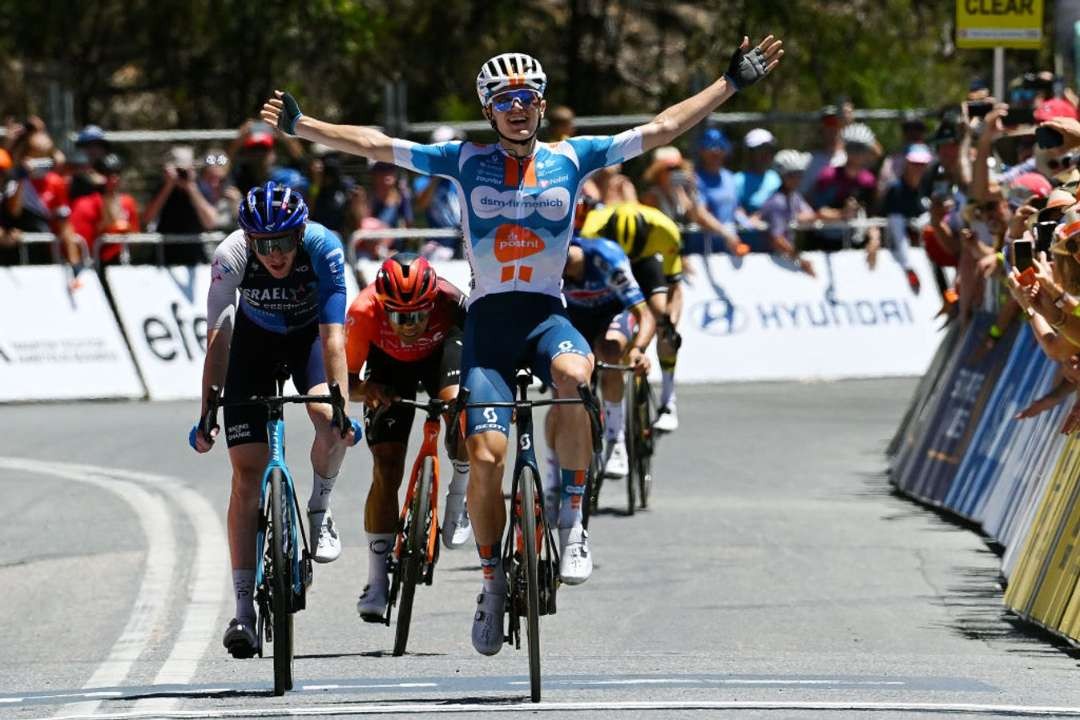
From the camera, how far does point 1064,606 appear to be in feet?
32.5

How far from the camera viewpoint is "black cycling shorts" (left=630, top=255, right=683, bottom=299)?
15516mm

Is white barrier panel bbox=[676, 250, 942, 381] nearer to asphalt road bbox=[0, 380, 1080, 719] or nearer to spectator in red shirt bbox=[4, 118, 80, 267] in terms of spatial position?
asphalt road bbox=[0, 380, 1080, 719]

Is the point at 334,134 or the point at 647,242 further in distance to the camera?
the point at 647,242

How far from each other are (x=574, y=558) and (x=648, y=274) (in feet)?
21.2

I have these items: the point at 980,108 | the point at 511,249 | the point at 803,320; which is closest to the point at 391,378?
the point at 511,249

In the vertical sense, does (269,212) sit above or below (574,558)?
above

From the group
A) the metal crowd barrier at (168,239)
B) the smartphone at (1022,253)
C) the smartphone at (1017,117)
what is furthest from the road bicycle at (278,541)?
the metal crowd barrier at (168,239)

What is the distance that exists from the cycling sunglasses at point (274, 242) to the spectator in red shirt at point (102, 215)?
13408 millimetres

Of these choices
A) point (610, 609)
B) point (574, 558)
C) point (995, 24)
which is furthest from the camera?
point (995, 24)

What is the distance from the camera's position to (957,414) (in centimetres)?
1471

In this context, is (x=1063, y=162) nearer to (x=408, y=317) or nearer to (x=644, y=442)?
(x=644, y=442)

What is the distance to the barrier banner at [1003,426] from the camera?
12984mm

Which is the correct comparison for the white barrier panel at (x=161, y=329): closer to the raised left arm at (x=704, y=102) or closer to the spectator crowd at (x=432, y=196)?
the spectator crowd at (x=432, y=196)

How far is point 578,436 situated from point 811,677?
135 centimetres
